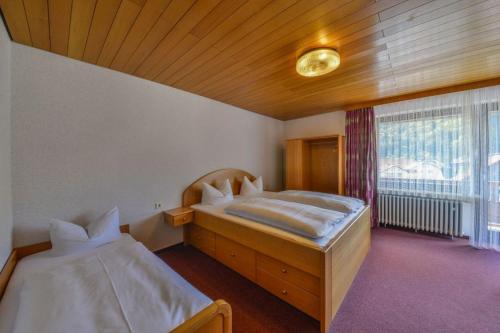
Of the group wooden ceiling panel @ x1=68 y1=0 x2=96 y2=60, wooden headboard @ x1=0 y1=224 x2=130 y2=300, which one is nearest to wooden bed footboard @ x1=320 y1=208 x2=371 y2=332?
wooden headboard @ x1=0 y1=224 x2=130 y2=300

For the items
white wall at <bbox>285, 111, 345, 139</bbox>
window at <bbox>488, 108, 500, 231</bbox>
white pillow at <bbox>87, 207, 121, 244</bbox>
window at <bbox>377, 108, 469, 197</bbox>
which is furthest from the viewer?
white wall at <bbox>285, 111, 345, 139</bbox>

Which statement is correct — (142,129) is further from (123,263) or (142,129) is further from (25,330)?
(25,330)

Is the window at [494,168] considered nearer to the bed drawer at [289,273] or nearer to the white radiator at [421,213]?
the white radiator at [421,213]

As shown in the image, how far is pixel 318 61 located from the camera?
184cm

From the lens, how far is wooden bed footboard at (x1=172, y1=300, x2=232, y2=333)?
2.90 ft

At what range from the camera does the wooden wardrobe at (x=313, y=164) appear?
4203mm

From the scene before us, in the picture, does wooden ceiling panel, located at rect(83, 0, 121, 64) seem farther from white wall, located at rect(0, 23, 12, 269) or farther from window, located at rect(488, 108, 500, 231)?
window, located at rect(488, 108, 500, 231)

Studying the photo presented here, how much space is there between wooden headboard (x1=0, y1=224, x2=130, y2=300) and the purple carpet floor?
1.22 metres

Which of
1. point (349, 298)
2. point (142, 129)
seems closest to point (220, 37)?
point (142, 129)

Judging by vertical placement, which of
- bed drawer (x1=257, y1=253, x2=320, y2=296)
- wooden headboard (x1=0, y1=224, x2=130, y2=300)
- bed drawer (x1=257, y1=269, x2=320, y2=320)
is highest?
wooden headboard (x1=0, y1=224, x2=130, y2=300)

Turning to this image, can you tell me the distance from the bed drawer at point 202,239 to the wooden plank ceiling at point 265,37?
211 centimetres

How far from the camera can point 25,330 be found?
2.83ft

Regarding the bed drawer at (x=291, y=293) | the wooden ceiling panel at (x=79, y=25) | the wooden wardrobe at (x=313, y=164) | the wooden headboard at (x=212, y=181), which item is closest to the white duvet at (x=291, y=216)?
the bed drawer at (x=291, y=293)

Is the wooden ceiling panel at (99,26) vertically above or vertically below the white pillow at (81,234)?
above
